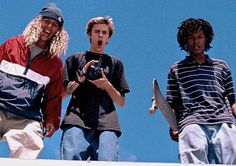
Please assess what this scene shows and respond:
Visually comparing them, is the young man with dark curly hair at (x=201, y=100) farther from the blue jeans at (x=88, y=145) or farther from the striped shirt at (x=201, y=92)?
the blue jeans at (x=88, y=145)

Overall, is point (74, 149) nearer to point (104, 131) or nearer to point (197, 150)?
point (104, 131)

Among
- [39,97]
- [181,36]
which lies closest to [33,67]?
[39,97]

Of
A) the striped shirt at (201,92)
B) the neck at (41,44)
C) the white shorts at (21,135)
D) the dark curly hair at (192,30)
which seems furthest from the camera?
the dark curly hair at (192,30)

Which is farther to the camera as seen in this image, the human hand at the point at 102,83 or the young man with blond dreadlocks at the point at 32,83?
the human hand at the point at 102,83

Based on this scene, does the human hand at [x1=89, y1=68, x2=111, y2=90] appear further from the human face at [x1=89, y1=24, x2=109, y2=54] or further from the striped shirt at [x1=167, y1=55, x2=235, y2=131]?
the striped shirt at [x1=167, y1=55, x2=235, y2=131]

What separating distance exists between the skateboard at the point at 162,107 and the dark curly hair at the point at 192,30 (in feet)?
1.59

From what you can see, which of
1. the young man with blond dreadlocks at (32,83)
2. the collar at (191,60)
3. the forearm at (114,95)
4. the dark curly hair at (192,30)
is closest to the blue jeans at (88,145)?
the young man with blond dreadlocks at (32,83)

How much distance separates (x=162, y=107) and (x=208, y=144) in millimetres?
409

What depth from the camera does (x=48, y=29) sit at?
4125 millimetres

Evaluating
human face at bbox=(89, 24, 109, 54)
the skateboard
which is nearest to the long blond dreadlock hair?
human face at bbox=(89, 24, 109, 54)

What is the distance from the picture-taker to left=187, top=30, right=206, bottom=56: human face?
4.19 m

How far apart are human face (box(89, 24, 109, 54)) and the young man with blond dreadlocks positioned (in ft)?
0.77

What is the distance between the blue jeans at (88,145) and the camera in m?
3.69

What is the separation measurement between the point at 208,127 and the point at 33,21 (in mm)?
1495
